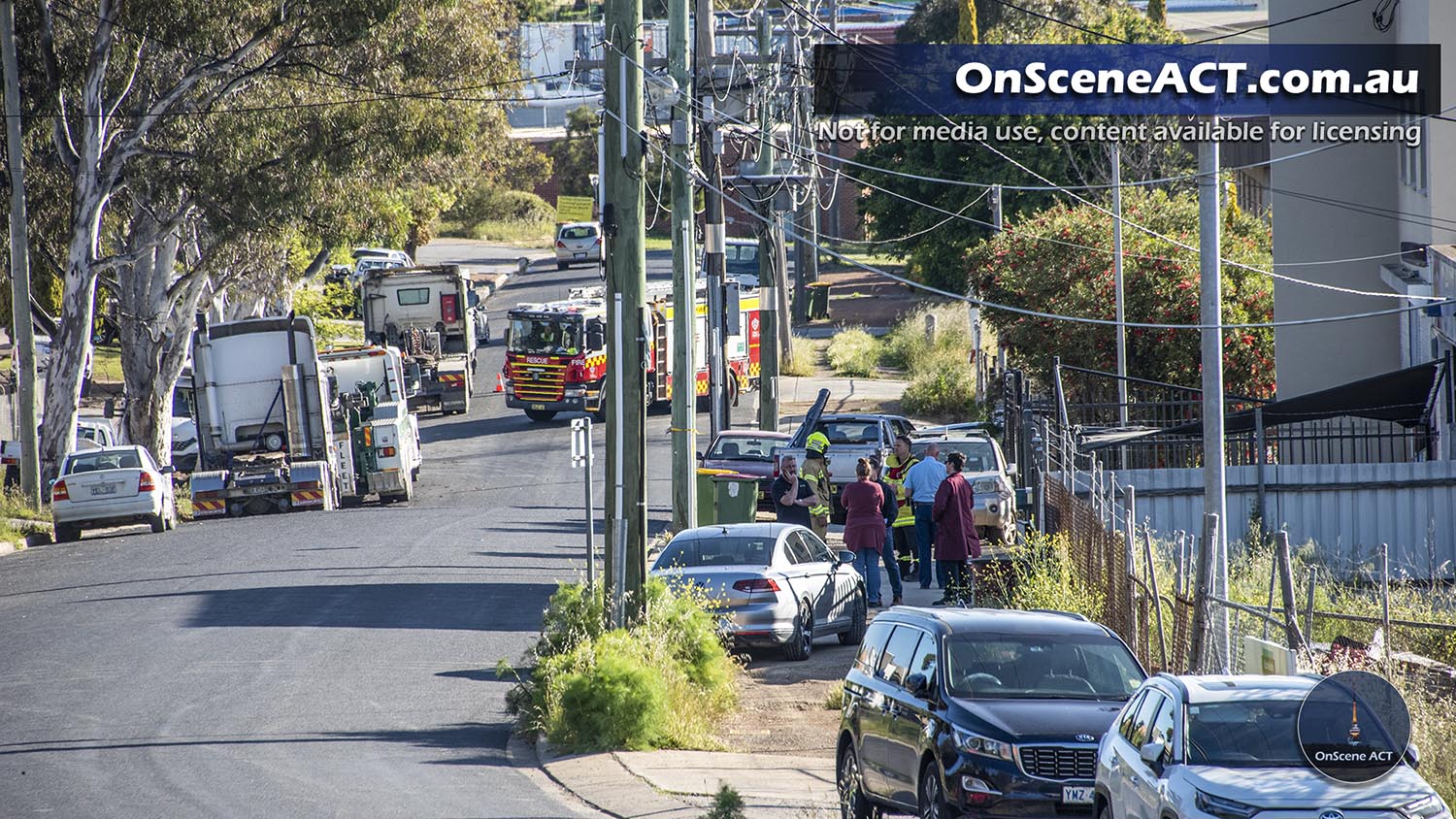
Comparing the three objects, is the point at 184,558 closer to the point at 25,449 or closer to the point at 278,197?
the point at 25,449

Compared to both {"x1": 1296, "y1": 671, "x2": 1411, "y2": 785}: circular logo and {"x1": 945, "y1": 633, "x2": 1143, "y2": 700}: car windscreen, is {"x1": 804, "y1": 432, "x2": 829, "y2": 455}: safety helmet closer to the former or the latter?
{"x1": 945, "y1": 633, "x2": 1143, "y2": 700}: car windscreen

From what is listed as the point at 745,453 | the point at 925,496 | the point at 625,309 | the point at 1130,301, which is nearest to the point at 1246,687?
the point at 625,309

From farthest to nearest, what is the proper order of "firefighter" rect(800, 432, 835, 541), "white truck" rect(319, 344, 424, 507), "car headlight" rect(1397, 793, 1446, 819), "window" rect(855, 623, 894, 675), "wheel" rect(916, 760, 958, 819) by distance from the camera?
"white truck" rect(319, 344, 424, 507) → "firefighter" rect(800, 432, 835, 541) → "window" rect(855, 623, 894, 675) → "wheel" rect(916, 760, 958, 819) → "car headlight" rect(1397, 793, 1446, 819)

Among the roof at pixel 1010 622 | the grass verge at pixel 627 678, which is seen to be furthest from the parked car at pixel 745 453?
the roof at pixel 1010 622

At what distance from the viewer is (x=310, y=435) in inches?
1200

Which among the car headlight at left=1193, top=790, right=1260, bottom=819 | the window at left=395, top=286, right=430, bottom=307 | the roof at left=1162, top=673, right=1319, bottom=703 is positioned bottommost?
the car headlight at left=1193, top=790, right=1260, bottom=819

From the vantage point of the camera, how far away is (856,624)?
56.7 feet

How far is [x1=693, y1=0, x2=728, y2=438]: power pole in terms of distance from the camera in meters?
26.1

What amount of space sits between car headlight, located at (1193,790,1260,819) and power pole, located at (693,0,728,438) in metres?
18.5

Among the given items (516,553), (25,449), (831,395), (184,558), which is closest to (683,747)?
(516,553)

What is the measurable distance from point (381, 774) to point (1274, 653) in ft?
19.7

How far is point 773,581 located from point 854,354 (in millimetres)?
34232

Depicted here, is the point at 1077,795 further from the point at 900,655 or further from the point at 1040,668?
the point at 900,655

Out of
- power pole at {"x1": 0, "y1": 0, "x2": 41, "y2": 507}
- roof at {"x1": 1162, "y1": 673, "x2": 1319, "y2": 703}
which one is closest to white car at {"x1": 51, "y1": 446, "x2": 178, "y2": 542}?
power pole at {"x1": 0, "y1": 0, "x2": 41, "y2": 507}
